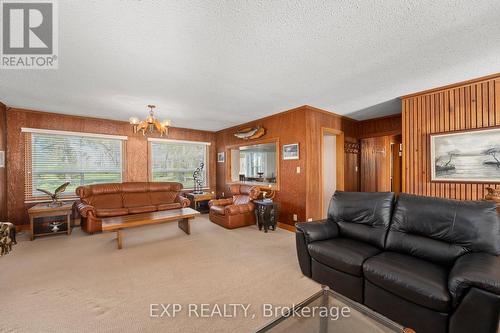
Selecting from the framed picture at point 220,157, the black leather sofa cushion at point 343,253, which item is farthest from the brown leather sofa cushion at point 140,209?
the black leather sofa cushion at point 343,253

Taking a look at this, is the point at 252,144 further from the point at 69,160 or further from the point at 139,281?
the point at 69,160

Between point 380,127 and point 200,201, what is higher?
point 380,127

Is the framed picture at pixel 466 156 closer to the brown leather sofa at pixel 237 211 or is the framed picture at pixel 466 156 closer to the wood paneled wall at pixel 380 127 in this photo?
the wood paneled wall at pixel 380 127

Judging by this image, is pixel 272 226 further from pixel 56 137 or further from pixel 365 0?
pixel 56 137

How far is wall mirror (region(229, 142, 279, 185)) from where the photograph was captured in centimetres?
648

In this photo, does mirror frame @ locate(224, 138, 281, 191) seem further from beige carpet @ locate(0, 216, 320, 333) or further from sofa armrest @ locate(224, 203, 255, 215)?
beige carpet @ locate(0, 216, 320, 333)

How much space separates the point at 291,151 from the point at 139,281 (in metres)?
3.43

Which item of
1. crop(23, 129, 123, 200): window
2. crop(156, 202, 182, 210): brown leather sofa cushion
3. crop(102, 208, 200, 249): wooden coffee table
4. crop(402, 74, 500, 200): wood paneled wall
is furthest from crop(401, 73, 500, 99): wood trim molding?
crop(23, 129, 123, 200): window

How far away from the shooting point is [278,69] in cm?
260

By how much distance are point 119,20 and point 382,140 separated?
262 inches

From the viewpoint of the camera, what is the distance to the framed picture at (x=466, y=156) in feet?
9.33

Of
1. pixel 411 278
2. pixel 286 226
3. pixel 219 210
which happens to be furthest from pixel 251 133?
pixel 411 278

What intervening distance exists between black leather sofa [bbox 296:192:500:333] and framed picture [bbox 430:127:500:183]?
1.64 metres

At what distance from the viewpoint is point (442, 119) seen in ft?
10.6
